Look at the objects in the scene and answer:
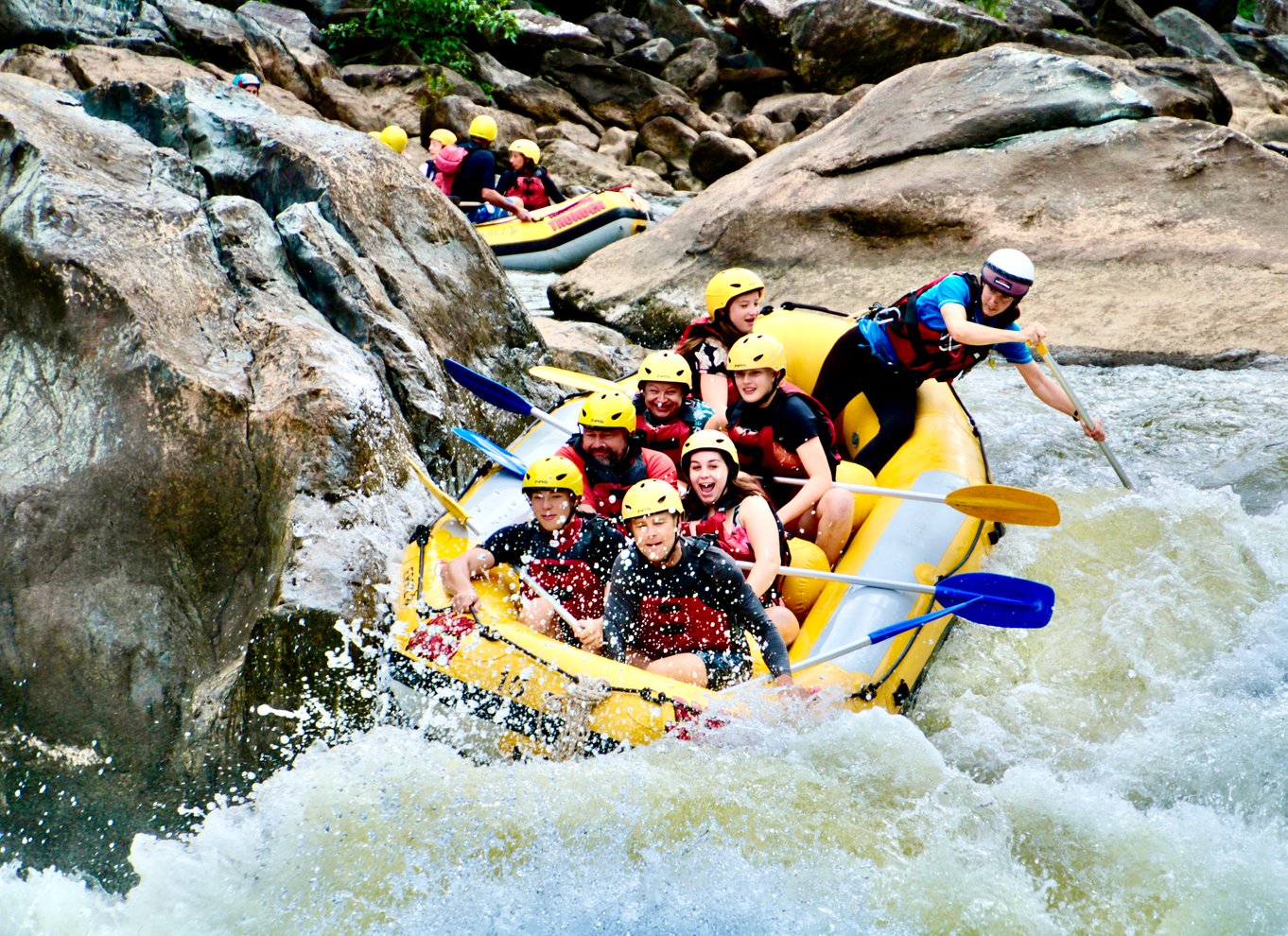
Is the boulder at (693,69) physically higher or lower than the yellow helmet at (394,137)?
lower

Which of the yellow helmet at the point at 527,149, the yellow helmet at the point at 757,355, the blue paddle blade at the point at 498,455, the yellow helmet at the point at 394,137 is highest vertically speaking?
the yellow helmet at the point at 757,355

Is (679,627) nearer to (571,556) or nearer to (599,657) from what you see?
(599,657)

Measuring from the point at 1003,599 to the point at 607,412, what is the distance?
1.53m

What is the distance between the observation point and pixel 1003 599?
148 inches

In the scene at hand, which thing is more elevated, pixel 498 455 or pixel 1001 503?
pixel 1001 503

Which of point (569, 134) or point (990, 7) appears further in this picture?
point (990, 7)

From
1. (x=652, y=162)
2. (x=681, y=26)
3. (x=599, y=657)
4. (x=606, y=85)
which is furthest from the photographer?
(x=681, y=26)

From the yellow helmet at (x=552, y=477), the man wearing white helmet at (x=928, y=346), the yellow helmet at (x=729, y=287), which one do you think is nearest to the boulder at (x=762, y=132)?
the yellow helmet at (x=729, y=287)

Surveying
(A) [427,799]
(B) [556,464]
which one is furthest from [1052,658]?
(A) [427,799]

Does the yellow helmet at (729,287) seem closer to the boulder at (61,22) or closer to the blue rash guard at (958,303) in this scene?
the blue rash guard at (958,303)

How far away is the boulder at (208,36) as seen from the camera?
43.4 ft

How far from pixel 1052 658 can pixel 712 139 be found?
1153cm

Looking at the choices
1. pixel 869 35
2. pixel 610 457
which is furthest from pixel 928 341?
pixel 869 35

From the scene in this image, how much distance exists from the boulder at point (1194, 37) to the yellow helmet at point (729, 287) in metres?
18.2
